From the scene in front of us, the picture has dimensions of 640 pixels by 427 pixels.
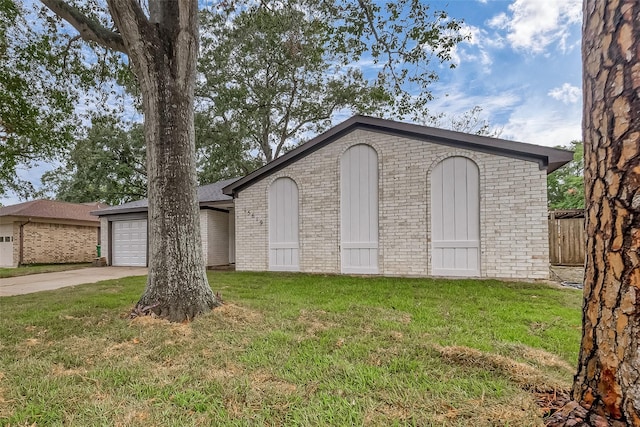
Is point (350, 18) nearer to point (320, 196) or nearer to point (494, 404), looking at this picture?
point (320, 196)

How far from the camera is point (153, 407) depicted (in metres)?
2.11

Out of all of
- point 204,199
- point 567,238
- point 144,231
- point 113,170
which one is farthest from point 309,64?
point 113,170

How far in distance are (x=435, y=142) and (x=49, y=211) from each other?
752 inches

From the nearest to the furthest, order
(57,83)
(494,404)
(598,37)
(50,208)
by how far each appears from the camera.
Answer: (598,37), (494,404), (57,83), (50,208)

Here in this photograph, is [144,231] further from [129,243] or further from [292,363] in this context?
[292,363]

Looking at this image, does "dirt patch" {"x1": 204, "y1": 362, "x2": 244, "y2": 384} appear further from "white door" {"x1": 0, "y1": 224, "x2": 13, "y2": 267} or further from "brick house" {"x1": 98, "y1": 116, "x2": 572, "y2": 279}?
"white door" {"x1": 0, "y1": 224, "x2": 13, "y2": 267}

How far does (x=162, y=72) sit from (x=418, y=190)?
647 centimetres

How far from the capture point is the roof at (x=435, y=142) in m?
7.24

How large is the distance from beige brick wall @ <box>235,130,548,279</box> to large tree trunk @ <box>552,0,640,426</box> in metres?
6.63

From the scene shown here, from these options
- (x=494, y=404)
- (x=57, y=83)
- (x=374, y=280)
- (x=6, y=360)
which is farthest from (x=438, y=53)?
(x=57, y=83)

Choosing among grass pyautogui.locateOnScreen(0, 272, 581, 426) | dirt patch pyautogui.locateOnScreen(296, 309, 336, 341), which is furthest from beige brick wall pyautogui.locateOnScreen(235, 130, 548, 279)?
dirt patch pyautogui.locateOnScreen(296, 309, 336, 341)

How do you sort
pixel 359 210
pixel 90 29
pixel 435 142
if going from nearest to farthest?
pixel 90 29
pixel 435 142
pixel 359 210

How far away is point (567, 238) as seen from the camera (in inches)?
433

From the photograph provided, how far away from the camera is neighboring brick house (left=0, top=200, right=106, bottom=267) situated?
15109 mm
